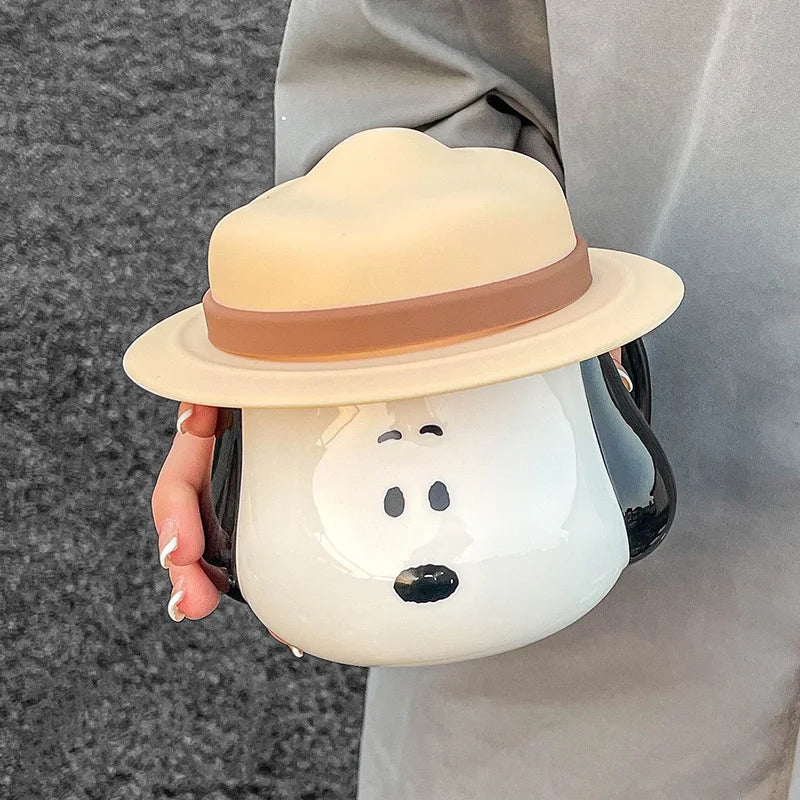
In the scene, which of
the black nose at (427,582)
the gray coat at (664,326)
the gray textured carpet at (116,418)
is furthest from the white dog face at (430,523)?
the gray textured carpet at (116,418)

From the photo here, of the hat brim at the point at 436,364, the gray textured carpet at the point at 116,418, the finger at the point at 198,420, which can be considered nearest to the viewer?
the hat brim at the point at 436,364

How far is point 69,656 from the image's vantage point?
0.97m

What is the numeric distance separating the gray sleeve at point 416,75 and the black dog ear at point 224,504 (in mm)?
159

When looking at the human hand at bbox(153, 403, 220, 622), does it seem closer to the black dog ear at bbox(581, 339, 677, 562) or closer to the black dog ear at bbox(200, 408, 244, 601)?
the black dog ear at bbox(200, 408, 244, 601)

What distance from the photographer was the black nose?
12.2 inches

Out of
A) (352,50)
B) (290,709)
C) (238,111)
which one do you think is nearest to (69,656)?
(290,709)

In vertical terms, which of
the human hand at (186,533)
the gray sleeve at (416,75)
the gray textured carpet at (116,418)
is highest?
the gray sleeve at (416,75)

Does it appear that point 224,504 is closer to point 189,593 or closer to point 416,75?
point 189,593

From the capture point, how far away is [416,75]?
471 millimetres

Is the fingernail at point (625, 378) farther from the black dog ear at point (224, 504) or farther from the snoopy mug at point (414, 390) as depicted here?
the black dog ear at point (224, 504)

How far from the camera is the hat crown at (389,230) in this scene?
294mm

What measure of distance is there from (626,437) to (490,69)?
19cm

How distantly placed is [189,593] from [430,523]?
0.38 ft

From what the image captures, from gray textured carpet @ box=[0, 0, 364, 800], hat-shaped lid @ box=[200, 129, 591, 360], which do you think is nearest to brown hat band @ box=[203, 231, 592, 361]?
hat-shaped lid @ box=[200, 129, 591, 360]
